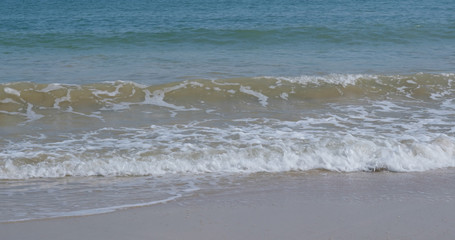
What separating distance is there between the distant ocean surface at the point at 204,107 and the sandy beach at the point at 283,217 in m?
0.32

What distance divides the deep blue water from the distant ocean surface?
84mm

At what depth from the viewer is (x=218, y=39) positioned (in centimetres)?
1617

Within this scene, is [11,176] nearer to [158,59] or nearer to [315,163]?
[315,163]

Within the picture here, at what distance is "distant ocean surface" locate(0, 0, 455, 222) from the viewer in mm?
5656

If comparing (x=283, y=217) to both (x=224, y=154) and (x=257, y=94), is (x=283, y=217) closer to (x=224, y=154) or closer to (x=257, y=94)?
(x=224, y=154)

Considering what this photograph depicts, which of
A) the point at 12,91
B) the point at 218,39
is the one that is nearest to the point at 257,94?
the point at 12,91

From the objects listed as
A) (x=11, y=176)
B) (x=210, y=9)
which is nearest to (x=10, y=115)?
(x=11, y=176)

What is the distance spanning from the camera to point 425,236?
398 centimetres

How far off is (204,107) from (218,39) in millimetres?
7810

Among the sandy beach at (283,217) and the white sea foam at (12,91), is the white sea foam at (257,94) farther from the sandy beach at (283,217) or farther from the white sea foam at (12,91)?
the sandy beach at (283,217)

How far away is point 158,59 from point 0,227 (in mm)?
9063

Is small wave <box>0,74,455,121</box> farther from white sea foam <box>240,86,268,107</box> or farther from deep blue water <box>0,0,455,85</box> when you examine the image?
deep blue water <box>0,0,455,85</box>

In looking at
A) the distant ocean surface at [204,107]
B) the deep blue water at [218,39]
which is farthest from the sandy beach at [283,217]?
the deep blue water at [218,39]

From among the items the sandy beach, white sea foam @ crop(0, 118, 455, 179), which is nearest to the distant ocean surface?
white sea foam @ crop(0, 118, 455, 179)
